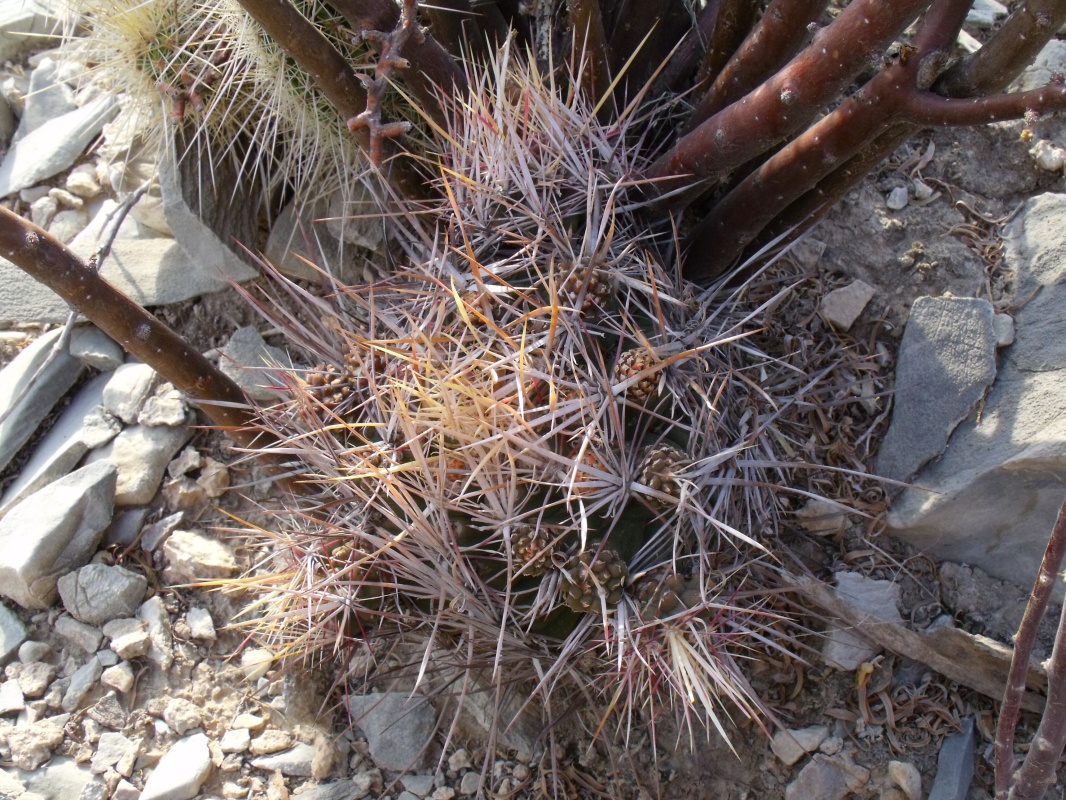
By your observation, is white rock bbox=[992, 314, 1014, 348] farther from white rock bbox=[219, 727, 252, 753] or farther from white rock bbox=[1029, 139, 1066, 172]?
white rock bbox=[219, 727, 252, 753]

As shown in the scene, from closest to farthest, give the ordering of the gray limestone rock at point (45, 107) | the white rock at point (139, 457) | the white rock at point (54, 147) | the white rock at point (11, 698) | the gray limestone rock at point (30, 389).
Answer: the white rock at point (11, 698), the white rock at point (139, 457), the gray limestone rock at point (30, 389), the white rock at point (54, 147), the gray limestone rock at point (45, 107)

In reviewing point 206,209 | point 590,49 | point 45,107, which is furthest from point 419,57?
point 45,107

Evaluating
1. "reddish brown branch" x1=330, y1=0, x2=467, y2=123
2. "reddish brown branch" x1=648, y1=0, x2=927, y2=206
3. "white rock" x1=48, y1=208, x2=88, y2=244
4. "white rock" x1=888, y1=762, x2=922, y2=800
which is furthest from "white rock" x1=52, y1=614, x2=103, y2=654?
"white rock" x1=888, y1=762, x2=922, y2=800

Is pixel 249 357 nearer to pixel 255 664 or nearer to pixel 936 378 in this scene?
pixel 255 664

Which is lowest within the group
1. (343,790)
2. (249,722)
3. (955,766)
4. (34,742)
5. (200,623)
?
(955,766)

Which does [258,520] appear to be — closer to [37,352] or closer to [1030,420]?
[37,352]

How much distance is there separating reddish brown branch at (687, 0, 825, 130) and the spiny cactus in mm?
177

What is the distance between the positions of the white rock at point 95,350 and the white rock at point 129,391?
0.07 meters

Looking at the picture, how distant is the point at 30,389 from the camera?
2.36 metres

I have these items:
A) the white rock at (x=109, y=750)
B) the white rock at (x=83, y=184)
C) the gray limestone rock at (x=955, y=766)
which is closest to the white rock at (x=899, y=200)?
the gray limestone rock at (x=955, y=766)

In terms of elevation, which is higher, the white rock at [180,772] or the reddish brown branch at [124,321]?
the reddish brown branch at [124,321]

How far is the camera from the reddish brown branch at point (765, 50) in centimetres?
152

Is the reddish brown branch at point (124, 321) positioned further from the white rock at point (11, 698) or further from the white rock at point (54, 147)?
the white rock at point (54, 147)

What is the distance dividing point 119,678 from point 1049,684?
1737 millimetres
